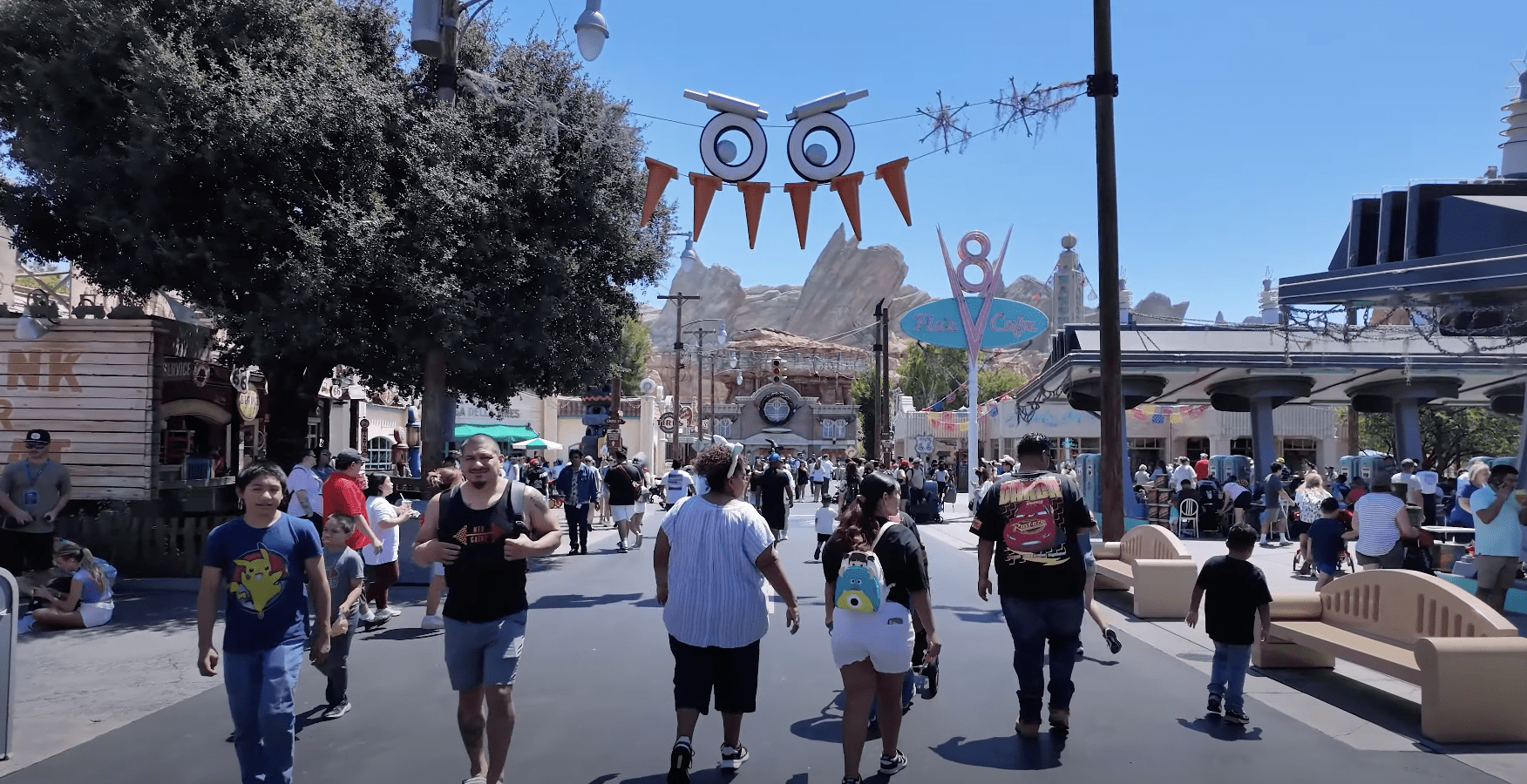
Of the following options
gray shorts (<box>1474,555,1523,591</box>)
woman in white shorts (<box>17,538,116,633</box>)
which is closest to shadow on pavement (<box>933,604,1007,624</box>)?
gray shorts (<box>1474,555,1523,591</box>)

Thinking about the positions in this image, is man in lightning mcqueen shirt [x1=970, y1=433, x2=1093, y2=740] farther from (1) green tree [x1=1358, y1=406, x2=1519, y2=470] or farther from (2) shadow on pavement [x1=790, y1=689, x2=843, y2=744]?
(1) green tree [x1=1358, y1=406, x2=1519, y2=470]

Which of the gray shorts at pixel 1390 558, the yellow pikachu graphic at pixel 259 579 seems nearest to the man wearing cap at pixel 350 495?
the yellow pikachu graphic at pixel 259 579

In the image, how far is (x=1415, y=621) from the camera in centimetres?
663

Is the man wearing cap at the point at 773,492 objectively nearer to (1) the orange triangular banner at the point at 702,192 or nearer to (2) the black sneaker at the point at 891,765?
(1) the orange triangular banner at the point at 702,192

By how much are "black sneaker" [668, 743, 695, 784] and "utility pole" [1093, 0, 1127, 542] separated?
827 centimetres

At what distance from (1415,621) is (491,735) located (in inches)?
227

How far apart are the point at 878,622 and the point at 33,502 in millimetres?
9534

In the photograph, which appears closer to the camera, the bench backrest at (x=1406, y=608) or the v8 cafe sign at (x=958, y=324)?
the bench backrest at (x=1406, y=608)

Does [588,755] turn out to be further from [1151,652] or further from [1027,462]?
[1151,652]

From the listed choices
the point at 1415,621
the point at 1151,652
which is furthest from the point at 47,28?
the point at 1415,621

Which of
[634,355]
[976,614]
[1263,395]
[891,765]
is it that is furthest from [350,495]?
[634,355]

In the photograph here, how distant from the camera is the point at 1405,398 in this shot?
24.0 metres

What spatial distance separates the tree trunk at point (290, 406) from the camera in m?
14.9

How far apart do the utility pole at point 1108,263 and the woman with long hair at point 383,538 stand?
25.4 ft
